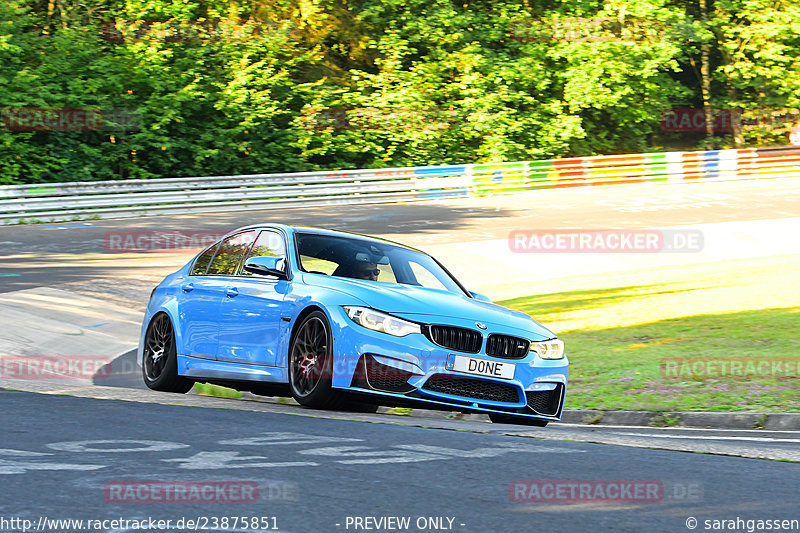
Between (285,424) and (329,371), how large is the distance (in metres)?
0.77

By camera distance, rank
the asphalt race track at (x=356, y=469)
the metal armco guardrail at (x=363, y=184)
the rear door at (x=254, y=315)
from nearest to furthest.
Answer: the asphalt race track at (x=356, y=469)
the rear door at (x=254, y=315)
the metal armco guardrail at (x=363, y=184)

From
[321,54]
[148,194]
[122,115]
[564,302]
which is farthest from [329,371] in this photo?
[321,54]

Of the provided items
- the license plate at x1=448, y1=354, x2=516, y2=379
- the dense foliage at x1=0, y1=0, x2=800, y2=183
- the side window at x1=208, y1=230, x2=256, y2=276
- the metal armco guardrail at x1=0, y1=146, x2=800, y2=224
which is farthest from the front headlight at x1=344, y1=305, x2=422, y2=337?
the dense foliage at x1=0, y1=0, x2=800, y2=183

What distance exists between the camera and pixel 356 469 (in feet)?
18.5

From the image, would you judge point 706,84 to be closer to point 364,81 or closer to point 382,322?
point 364,81

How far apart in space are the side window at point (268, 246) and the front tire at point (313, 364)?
41.2 inches

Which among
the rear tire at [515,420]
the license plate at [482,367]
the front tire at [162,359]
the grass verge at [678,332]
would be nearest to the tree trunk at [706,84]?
the grass verge at [678,332]

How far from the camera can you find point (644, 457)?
642 centimetres

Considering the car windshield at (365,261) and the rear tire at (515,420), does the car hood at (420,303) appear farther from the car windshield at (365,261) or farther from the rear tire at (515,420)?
the rear tire at (515,420)

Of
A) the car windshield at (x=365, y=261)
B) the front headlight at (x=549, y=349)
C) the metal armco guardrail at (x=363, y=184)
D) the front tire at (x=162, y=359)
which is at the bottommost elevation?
the metal armco guardrail at (x=363, y=184)

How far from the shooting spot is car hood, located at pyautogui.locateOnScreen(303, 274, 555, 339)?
8.05 meters

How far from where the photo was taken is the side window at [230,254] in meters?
9.67

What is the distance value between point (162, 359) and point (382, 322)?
299 centimetres

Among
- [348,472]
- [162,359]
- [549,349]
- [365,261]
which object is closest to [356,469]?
[348,472]
